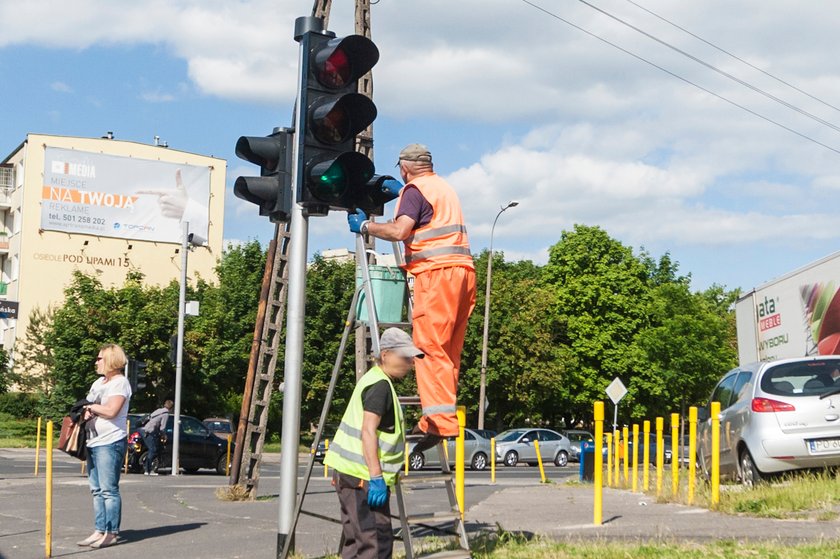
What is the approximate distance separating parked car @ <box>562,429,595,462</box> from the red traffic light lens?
40.0 metres

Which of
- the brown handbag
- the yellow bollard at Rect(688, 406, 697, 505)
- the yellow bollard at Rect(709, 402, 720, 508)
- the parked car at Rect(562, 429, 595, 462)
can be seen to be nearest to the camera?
the brown handbag

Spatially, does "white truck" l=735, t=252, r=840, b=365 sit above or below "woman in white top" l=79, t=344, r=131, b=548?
above

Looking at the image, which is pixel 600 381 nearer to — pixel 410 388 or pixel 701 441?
pixel 410 388

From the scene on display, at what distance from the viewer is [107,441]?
8.93 meters

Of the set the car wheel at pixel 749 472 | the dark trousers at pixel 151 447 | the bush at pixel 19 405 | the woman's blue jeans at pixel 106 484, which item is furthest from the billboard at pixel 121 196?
the woman's blue jeans at pixel 106 484

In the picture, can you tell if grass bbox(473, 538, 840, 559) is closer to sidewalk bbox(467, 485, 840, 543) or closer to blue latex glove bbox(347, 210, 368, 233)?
sidewalk bbox(467, 485, 840, 543)

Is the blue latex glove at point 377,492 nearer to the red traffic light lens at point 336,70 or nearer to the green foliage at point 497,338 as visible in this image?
the red traffic light lens at point 336,70

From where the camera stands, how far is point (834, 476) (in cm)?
1198

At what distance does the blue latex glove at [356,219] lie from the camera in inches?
283

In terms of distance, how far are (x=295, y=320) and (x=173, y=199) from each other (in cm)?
6473

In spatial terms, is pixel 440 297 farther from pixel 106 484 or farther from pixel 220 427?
pixel 220 427

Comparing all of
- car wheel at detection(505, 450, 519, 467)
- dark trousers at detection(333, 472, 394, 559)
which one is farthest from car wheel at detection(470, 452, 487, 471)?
dark trousers at detection(333, 472, 394, 559)

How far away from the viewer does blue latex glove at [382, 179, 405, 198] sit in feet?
24.1

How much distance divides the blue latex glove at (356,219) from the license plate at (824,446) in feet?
22.8
